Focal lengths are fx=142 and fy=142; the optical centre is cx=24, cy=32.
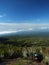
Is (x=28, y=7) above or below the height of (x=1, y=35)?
above

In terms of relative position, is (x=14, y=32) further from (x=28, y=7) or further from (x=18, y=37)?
(x=28, y=7)

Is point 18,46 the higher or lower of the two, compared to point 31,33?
lower

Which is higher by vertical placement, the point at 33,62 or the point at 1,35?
the point at 1,35

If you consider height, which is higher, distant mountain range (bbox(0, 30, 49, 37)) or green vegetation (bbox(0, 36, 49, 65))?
distant mountain range (bbox(0, 30, 49, 37))

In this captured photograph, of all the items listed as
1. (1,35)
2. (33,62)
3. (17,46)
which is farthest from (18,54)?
(1,35)

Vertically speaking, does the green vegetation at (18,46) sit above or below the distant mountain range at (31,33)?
below

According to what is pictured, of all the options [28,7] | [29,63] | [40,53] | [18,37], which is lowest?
[29,63]

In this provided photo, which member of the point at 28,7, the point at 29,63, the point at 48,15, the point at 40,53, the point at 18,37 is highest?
the point at 28,7

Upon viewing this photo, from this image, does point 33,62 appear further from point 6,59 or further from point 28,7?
point 28,7

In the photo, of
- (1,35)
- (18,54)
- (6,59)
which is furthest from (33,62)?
(1,35)
